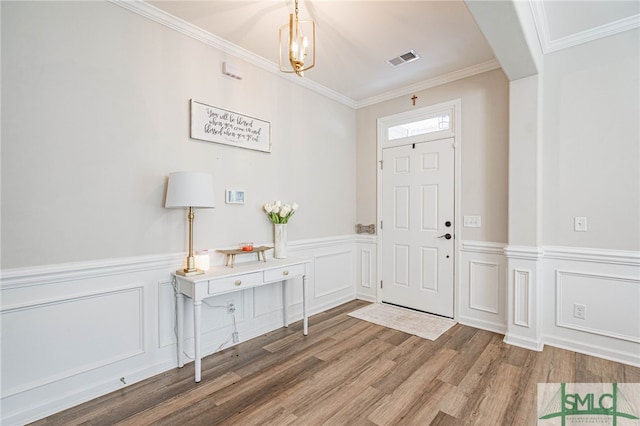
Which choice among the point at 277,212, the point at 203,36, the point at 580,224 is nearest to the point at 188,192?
the point at 277,212

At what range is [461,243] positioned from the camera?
11.3ft

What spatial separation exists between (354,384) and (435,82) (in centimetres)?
329

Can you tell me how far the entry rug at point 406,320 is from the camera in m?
3.21

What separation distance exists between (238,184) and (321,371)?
1807mm

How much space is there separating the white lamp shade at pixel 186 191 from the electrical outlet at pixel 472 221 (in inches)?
106

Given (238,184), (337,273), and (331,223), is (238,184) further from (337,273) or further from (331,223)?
(337,273)

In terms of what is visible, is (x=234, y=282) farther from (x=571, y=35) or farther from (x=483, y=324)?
(x=571, y=35)

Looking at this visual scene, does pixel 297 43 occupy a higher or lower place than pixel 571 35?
lower

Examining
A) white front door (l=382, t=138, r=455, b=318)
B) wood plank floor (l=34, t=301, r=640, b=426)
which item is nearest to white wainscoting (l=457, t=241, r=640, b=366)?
wood plank floor (l=34, t=301, r=640, b=426)

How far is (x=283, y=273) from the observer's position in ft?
9.58

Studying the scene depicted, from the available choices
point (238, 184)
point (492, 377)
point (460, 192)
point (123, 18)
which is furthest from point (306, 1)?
point (492, 377)

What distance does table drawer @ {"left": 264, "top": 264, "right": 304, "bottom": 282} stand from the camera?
2784 mm

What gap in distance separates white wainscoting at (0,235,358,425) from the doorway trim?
2.24 meters

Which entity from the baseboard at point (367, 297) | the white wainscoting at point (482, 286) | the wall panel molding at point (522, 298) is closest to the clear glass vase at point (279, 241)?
the baseboard at point (367, 297)
